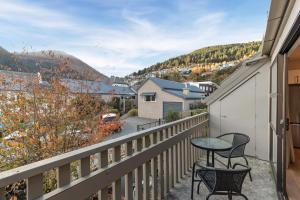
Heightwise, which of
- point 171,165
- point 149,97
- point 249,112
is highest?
point 149,97

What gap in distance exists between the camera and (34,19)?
941 centimetres

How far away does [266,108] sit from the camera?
16.3 ft

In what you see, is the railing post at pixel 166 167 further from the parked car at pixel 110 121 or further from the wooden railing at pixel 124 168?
the parked car at pixel 110 121

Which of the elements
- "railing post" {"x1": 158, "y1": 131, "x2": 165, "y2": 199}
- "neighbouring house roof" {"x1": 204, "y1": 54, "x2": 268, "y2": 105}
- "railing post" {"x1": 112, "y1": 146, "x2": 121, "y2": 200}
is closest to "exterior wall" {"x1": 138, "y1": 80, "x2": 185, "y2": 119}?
"neighbouring house roof" {"x1": 204, "y1": 54, "x2": 268, "y2": 105}

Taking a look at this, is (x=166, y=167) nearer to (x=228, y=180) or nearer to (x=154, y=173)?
(x=154, y=173)

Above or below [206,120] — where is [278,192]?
below

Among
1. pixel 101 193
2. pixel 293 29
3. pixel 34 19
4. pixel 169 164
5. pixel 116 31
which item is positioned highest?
pixel 116 31

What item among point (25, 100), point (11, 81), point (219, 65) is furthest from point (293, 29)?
point (219, 65)

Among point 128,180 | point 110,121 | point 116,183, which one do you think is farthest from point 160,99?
point 116,183

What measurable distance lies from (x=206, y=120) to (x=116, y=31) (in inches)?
401

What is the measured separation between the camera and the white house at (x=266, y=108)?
3078 millimetres

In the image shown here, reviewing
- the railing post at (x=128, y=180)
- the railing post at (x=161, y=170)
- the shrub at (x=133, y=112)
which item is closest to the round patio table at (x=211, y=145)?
the railing post at (x=161, y=170)

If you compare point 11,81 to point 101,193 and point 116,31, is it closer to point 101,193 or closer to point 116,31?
point 101,193

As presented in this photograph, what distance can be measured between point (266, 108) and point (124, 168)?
4.24 meters
